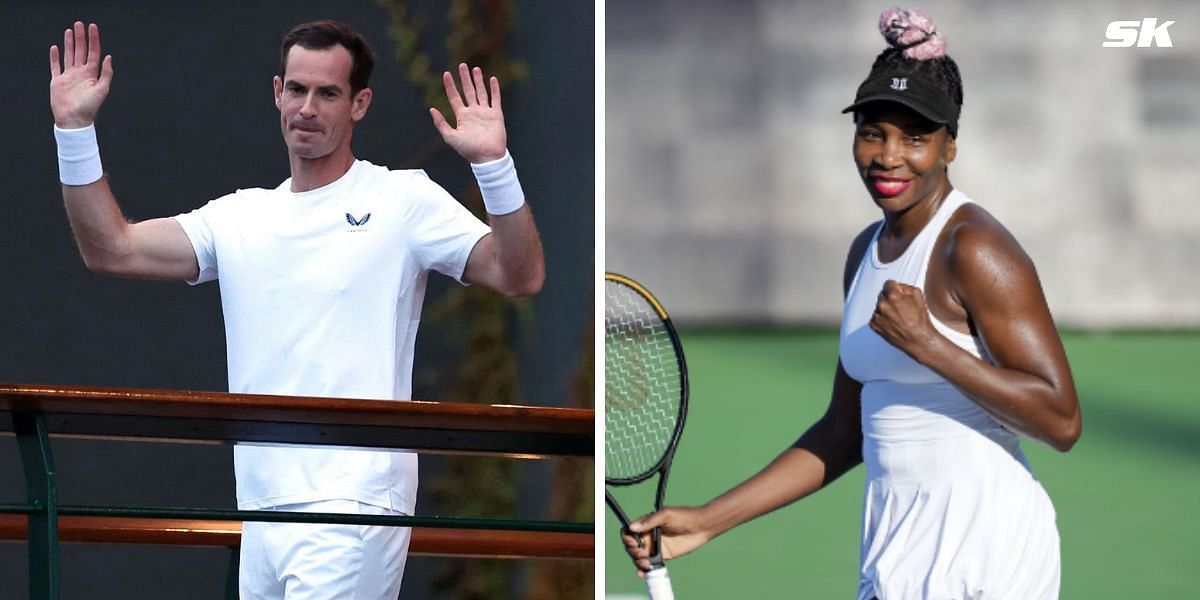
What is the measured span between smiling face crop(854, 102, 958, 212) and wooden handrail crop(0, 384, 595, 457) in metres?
0.54

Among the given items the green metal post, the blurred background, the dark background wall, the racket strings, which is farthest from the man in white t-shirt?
the blurred background

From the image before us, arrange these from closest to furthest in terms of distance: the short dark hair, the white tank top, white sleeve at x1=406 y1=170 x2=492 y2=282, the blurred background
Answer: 1. the white tank top
2. white sleeve at x1=406 y1=170 x2=492 y2=282
3. the short dark hair
4. the blurred background

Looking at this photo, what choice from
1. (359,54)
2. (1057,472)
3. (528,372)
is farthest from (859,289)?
(1057,472)

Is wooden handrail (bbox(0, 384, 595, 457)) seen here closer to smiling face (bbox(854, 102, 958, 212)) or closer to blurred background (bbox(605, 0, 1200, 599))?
smiling face (bbox(854, 102, 958, 212))

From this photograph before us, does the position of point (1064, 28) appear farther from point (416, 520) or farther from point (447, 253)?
point (416, 520)

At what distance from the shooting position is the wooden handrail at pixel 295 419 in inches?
91.4

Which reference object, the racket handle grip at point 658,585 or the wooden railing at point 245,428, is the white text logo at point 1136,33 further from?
the racket handle grip at point 658,585

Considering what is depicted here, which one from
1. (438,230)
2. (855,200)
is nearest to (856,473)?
(855,200)

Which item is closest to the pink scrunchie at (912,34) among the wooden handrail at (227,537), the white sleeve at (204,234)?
the wooden handrail at (227,537)

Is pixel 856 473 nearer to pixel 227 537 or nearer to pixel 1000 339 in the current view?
pixel 227 537

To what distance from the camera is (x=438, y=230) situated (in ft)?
10.0

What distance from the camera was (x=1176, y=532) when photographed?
5.07m

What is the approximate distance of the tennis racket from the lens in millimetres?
2557

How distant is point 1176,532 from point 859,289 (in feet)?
10.2
